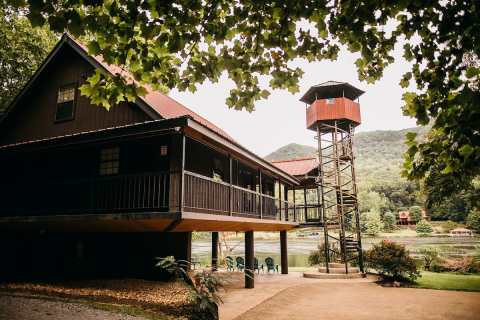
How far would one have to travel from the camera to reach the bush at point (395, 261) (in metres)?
16.0

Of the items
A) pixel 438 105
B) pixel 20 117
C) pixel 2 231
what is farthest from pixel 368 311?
pixel 20 117

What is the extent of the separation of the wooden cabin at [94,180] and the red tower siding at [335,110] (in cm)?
839

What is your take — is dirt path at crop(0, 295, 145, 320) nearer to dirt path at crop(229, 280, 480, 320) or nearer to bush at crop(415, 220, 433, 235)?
dirt path at crop(229, 280, 480, 320)

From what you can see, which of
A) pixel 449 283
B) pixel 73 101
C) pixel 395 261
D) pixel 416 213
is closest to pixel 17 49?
pixel 73 101

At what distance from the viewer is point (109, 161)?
547 inches

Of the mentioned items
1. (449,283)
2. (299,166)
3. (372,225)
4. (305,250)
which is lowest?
(305,250)

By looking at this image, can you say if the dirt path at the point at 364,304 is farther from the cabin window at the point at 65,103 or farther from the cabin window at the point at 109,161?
the cabin window at the point at 65,103

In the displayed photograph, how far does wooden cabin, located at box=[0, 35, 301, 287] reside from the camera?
36.9 feet

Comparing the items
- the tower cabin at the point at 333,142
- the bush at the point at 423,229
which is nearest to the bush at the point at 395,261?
the tower cabin at the point at 333,142

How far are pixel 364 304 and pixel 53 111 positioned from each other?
48.4 ft

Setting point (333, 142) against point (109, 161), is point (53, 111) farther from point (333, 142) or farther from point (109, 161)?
point (333, 142)

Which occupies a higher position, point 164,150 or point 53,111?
point 53,111

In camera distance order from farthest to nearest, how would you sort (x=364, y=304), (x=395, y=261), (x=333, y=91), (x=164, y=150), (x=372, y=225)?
1. (x=372, y=225)
2. (x=333, y=91)
3. (x=395, y=261)
4. (x=164, y=150)
5. (x=364, y=304)

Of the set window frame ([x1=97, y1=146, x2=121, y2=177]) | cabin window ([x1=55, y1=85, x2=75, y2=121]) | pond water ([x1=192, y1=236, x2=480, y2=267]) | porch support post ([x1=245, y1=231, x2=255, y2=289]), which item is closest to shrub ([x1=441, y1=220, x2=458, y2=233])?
pond water ([x1=192, y1=236, x2=480, y2=267])
